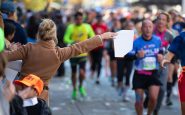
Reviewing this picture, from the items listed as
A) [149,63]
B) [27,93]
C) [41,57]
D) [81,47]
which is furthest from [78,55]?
[149,63]

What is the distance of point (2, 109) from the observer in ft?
14.6

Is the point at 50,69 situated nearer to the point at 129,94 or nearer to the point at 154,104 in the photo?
the point at 154,104

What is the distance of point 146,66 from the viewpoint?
9.68m

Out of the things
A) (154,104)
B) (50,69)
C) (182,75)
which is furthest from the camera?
(154,104)

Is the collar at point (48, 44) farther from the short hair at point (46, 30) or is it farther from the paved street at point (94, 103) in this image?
the paved street at point (94, 103)


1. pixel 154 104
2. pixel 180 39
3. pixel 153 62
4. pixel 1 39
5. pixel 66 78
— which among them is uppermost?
pixel 1 39

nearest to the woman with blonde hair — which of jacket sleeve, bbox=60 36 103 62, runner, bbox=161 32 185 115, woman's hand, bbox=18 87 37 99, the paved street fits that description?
Result: jacket sleeve, bbox=60 36 103 62

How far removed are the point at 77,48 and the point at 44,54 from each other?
15.3 inches

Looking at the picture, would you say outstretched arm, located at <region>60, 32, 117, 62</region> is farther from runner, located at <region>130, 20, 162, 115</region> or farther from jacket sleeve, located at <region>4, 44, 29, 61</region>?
runner, located at <region>130, 20, 162, 115</region>

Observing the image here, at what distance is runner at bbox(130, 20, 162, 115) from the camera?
957cm

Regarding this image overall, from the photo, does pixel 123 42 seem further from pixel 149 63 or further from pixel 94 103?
pixel 94 103

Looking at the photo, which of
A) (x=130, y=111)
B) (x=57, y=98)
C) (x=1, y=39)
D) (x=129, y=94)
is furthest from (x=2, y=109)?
(x=129, y=94)

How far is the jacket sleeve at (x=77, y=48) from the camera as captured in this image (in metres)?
6.54

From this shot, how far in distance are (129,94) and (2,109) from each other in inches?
392
